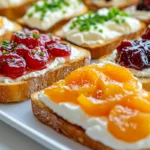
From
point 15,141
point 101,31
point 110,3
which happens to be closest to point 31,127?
point 15,141

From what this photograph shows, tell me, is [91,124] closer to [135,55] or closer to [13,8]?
[135,55]

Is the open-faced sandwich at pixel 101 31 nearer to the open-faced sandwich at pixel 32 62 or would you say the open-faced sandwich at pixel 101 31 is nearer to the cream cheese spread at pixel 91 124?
the open-faced sandwich at pixel 32 62

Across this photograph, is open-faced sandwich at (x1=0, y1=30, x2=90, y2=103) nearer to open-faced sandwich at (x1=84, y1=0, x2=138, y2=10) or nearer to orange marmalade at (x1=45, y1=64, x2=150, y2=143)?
orange marmalade at (x1=45, y1=64, x2=150, y2=143)

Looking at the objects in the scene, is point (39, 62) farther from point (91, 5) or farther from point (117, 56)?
point (91, 5)

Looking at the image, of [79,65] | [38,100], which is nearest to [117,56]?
[79,65]

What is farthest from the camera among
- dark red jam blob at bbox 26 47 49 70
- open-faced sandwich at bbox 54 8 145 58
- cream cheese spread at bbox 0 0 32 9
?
cream cheese spread at bbox 0 0 32 9

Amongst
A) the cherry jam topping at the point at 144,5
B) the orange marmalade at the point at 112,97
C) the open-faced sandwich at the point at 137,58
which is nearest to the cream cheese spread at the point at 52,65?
the open-faced sandwich at the point at 137,58

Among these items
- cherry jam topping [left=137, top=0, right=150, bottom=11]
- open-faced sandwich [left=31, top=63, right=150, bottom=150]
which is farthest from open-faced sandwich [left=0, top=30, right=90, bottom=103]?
cherry jam topping [left=137, top=0, right=150, bottom=11]
